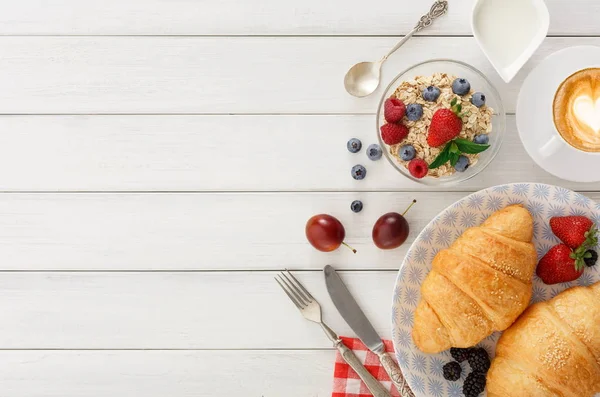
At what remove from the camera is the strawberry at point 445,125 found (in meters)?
1.32

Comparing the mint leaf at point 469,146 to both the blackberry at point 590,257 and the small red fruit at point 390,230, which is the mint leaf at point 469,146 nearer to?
the small red fruit at point 390,230

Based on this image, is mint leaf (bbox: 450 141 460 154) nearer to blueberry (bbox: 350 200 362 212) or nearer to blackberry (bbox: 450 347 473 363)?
blueberry (bbox: 350 200 362 212)

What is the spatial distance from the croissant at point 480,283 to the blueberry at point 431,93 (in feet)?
1.09

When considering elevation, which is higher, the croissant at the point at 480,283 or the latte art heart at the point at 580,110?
the latte art heart at the point at 580,110

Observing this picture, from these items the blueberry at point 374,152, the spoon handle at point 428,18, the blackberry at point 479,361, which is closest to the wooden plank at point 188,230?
the blueberry at point 374,152

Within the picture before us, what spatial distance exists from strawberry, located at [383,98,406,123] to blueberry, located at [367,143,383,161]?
0.13 m

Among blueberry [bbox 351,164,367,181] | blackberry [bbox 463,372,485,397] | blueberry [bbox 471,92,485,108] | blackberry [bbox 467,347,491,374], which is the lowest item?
blackberry [bbox 463,372,485,397]

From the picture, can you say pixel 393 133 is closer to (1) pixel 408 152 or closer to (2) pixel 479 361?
(1) pixel 408 152

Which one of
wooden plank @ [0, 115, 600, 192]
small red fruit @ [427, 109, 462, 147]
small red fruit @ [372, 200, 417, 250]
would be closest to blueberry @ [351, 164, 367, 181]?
wooden plank @ [0, 115, 600, 192]

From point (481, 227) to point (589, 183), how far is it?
386 millimetres

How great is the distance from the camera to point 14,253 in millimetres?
1604

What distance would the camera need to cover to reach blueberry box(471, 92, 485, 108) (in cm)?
138

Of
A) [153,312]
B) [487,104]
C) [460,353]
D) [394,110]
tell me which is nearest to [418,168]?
[394,110]

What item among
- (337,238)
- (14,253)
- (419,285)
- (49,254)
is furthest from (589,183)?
(14,253)
